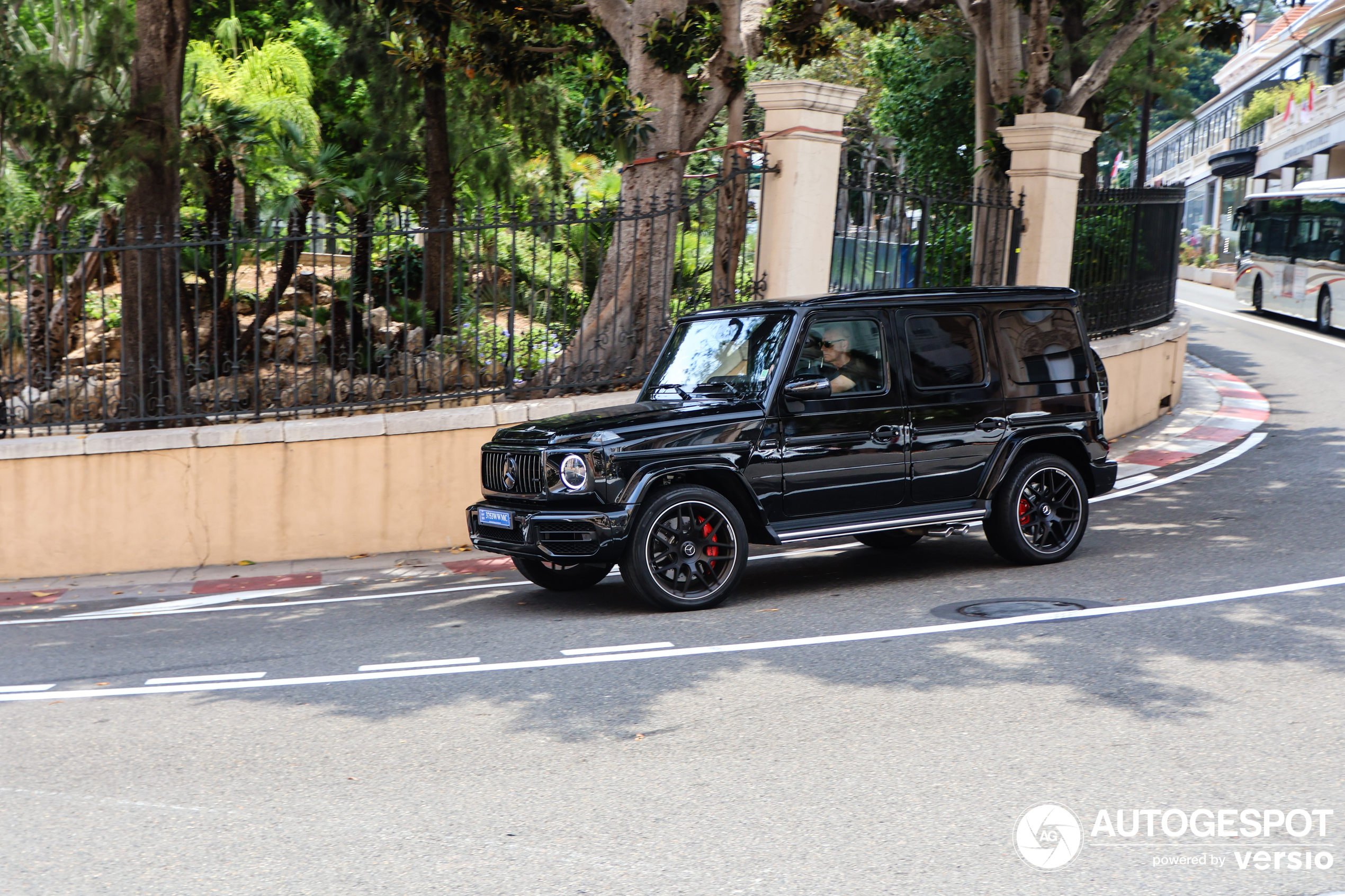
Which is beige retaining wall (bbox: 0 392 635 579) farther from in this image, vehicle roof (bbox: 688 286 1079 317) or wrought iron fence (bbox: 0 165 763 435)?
vehicle roof (bbox: 688 286 1079 317)

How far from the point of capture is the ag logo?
408cm

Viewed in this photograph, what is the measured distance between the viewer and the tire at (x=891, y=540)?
9688 mm

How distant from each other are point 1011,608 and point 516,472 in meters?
3.07

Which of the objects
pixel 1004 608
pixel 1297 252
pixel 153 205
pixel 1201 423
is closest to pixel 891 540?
pixel 1004 608

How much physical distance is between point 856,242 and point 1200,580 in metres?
5.42

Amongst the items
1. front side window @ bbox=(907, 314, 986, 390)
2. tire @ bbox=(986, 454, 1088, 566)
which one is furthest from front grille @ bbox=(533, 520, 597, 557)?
tire @ bbox=(986, 454, 1088, 566)

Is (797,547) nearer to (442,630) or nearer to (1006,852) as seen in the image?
(442,630)

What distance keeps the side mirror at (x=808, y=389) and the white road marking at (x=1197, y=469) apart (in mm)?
3638

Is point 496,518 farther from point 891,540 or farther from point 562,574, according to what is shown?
point 891,540

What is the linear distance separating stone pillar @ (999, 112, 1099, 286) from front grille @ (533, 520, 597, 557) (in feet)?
28.0

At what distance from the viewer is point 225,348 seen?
14.5 metres

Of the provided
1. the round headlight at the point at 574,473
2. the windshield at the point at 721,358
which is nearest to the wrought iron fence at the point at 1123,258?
the windshield at the point at 721,358

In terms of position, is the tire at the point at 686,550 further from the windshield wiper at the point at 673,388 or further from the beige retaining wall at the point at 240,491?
the beige retaining wall at the point at 240,491

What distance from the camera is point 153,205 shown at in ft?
39.1
